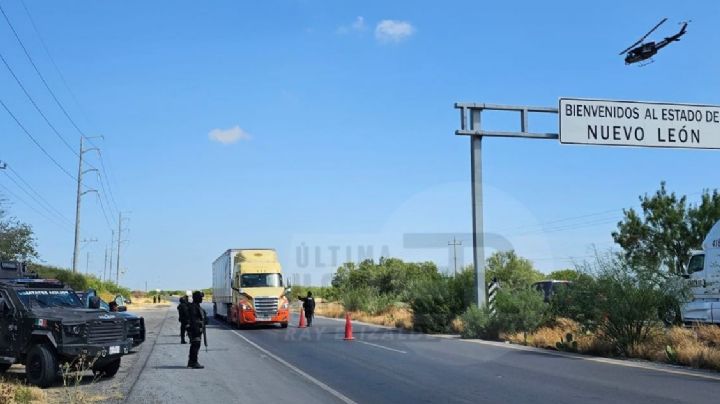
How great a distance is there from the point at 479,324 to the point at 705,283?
7.74m

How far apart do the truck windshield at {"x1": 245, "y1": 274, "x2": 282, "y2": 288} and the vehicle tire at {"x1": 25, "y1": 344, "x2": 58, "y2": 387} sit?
64.8 ft

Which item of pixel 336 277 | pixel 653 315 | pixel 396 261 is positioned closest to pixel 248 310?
pixel 653 315

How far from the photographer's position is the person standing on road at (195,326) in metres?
15.7

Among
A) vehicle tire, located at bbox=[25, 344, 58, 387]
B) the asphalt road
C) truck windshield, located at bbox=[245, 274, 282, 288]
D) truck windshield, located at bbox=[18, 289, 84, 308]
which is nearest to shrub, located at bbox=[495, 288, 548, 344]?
the asphalt road

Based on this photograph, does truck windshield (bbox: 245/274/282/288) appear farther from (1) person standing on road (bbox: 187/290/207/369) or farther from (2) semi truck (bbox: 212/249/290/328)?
(1) person standing on road (bbox: 187/290/207/369)

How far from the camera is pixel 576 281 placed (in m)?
20.1

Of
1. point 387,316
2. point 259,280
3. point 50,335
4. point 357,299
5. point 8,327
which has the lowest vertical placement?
point 387,316

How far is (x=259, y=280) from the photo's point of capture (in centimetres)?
3350

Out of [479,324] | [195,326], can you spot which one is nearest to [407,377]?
[195,326]

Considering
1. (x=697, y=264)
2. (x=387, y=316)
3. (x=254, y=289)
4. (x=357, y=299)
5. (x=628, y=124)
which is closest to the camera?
(x=628, y=124)

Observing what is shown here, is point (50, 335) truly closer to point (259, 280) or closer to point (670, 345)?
point (670, 345)

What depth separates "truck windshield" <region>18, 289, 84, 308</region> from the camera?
1435 centimetres

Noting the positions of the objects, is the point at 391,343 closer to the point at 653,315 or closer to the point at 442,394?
the point at 653,315

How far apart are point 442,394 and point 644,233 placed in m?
34.4
